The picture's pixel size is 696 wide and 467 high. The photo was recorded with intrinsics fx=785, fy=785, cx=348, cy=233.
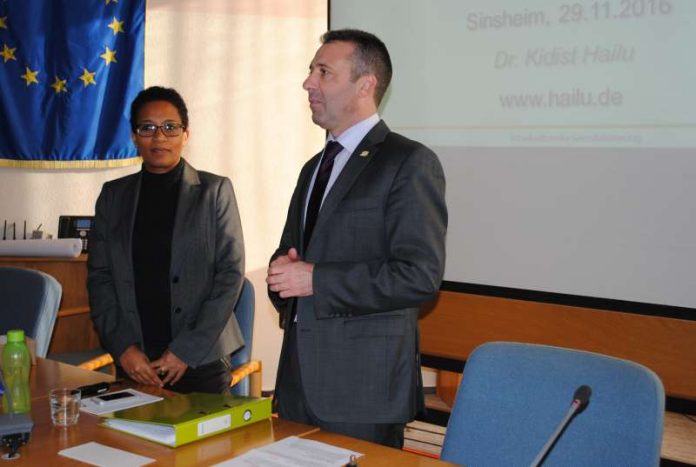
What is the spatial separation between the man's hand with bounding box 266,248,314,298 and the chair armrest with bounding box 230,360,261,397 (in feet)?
3.32

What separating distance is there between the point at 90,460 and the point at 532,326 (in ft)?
6.49

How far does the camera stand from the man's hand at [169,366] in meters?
2.59

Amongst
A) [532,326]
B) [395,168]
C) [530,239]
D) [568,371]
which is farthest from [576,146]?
[568,371]

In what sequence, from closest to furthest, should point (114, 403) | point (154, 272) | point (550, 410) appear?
point (550, 410)
point (114, 403)
point (154, 272)

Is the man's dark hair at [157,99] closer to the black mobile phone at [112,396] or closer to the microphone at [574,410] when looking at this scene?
the black mobile phone at [112,396]

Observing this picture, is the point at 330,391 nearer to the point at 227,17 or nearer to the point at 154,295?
the point at 154,295

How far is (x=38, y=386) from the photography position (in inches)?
87.4

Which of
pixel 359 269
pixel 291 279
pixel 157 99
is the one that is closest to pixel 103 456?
pixel 291 279

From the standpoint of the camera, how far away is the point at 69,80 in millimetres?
4539

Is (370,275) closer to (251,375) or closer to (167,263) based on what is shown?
(167,263)

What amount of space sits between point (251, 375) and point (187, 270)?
2.17ft

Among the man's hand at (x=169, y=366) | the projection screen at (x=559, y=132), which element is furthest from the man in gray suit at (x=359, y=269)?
the projection screen at (x=559, y=132)

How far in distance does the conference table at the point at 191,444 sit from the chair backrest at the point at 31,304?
0.87 m

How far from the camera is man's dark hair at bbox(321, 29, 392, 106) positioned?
7.39ft
